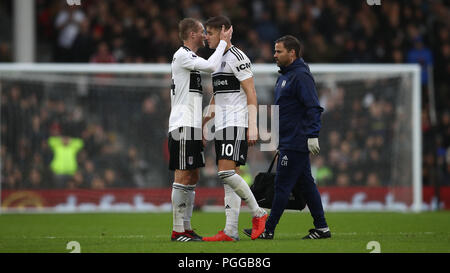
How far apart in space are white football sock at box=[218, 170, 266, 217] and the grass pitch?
14.1 inches

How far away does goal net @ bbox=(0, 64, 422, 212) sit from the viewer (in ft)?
49.2

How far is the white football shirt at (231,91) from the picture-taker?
7.70 m

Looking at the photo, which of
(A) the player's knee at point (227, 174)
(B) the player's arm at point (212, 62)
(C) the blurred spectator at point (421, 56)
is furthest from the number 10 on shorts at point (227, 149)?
(C) the blurred spectator at point (421, 56)

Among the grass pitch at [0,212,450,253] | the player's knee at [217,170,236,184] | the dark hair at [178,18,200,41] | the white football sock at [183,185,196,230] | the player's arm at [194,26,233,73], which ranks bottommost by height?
the grass pitch at [0,212,450,253]

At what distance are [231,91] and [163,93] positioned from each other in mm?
8139

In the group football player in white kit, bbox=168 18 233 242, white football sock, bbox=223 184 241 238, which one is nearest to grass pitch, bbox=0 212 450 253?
white football sock, bbox=223 184 241 238

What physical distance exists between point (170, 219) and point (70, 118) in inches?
163

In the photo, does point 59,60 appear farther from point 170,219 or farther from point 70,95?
point 170,219

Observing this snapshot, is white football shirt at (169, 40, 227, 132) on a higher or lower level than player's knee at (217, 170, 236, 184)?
higher

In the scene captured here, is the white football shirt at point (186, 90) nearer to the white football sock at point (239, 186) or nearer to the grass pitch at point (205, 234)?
the white football sock at point (239, 186)

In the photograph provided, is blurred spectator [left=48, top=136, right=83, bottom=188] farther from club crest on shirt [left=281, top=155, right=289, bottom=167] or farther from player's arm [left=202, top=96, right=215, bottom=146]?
club crest on shirt [left=281, top=155, right=289, bottom=167]

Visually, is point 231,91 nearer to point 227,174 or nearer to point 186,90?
point 186,90

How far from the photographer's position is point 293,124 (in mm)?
7750

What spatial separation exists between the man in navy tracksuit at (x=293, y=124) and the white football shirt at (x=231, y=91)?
1.25ft
